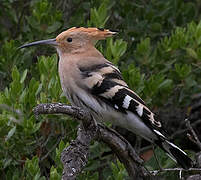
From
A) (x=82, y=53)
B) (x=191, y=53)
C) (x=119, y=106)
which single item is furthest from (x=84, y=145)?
(x=191, y=53)

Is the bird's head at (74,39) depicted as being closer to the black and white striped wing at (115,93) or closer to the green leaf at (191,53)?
the black and white striped wing at (115,93)

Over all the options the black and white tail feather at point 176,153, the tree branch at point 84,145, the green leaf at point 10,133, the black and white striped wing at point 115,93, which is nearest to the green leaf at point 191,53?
the black and white striped wing at point 115,93

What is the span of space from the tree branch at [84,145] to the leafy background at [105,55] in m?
0.23

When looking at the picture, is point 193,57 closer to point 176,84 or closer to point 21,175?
point 176,84

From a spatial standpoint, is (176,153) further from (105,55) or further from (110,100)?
(105,55)

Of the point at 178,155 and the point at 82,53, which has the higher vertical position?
the point at 82,53

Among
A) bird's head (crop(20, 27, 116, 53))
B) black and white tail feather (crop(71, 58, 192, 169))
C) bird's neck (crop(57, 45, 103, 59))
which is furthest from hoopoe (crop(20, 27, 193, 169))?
bird's head (crop(20, 27, 116, 53))

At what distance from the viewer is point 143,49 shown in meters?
3.59

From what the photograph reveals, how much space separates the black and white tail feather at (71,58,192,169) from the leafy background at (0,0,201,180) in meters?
0.20

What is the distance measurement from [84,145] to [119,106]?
0.52 m

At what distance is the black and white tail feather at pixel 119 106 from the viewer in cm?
278

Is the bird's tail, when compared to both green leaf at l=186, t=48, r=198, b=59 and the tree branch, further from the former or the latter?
green leaf at l=186, t=48, r=198, b=59

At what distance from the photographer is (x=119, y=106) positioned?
2828 mm

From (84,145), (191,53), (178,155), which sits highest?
(84,145)
